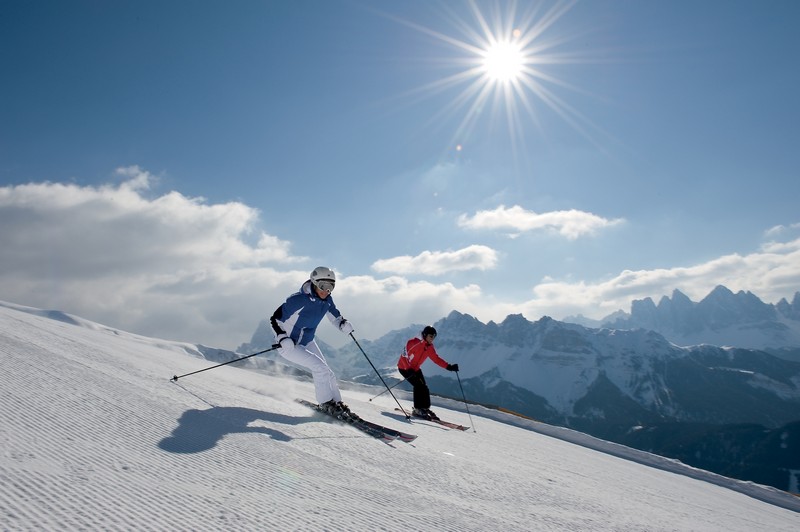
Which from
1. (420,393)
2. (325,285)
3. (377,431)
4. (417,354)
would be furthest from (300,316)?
(417,354)

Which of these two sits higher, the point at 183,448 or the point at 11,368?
the point at 11,368

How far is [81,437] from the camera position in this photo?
331 centimetres

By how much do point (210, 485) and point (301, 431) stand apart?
2.32 meters

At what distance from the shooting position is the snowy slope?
2592mm

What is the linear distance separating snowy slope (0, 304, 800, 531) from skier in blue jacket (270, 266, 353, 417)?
71cm

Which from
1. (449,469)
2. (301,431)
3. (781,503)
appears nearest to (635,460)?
(781,503)

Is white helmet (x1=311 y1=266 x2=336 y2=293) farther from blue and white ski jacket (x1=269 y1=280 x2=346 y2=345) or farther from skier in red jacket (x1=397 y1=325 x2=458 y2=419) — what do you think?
skier in red jacket (x1=397 y1=325 x2=458 y2=419)

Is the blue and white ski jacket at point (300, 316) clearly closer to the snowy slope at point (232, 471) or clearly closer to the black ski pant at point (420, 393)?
the snowy slope at point (232, 471)

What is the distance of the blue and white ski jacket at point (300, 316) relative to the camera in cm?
802

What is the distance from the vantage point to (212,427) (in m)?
4.47

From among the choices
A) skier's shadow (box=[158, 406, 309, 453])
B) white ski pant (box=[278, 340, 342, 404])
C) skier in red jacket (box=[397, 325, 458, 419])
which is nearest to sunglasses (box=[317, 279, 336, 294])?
white ski pant (box=[278, 340, 342, 404])

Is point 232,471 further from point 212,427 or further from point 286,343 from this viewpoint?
point 286,343

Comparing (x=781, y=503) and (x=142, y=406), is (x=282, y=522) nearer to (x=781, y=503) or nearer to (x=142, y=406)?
(x=142, y=406)

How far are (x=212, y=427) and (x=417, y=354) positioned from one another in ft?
28.0
